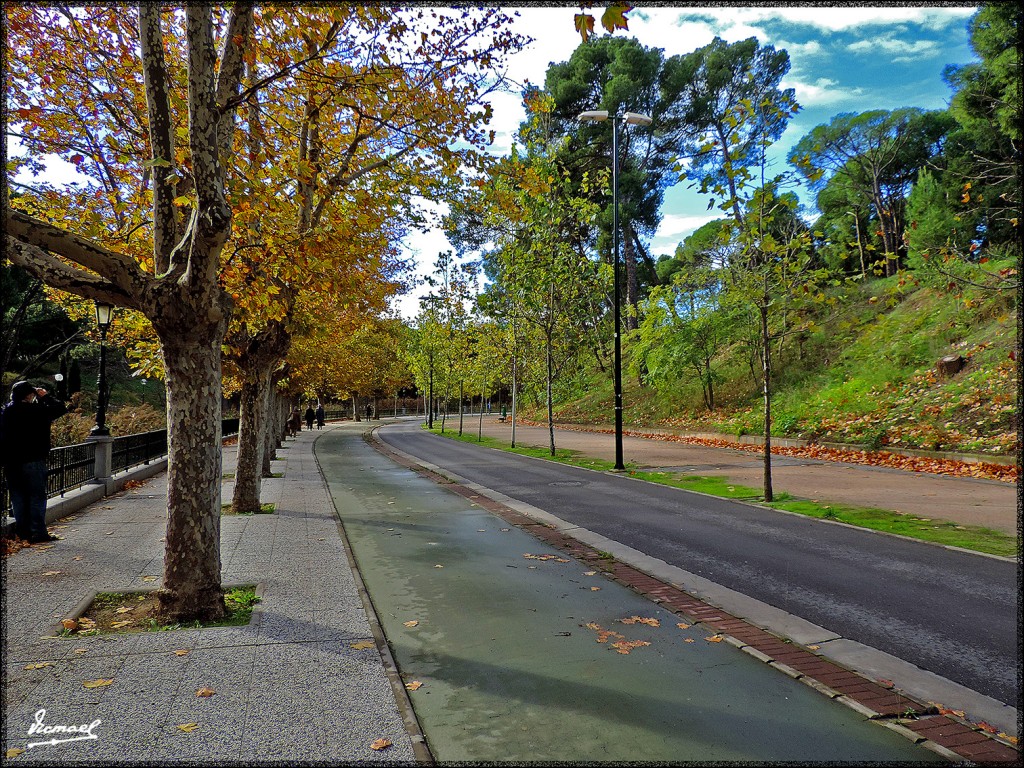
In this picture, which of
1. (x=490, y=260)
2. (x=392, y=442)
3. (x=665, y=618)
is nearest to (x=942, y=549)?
(x=665, y=618)

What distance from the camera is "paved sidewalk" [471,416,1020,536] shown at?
10.1 metres

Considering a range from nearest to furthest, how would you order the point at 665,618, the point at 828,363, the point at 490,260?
the point at 665,618, the point at 828,363, the point at 490,260

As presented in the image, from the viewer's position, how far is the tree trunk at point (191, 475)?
5.41 metres

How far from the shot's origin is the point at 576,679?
168 inches

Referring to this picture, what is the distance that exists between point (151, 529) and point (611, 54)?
123 feet

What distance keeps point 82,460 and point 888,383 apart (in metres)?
21.8

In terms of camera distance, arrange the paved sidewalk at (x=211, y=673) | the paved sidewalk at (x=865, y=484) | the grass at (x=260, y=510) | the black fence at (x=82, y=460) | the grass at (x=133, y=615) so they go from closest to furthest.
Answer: the paved sidewalk at (x=211, y=673)
the grass at (x=133, y=615)
the paved sidewalk at (x=865, y=484)
the black fence at (x=82, y=460)
the grass at (x=260, y=510)

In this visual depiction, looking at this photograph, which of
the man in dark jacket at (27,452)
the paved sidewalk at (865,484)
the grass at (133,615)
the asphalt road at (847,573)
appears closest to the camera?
the asphalt road at (847,573)

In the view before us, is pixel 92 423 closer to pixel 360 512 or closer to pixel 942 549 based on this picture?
pixel 360 512

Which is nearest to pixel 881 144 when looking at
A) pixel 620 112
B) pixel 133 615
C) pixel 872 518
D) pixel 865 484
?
pixel 620 112

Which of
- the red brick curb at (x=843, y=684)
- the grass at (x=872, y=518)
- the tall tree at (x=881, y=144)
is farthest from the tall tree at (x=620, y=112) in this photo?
the red brick curb at (x=843, y=684)

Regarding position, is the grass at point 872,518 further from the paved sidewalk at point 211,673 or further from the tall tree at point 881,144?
the tall tree at point 881,144

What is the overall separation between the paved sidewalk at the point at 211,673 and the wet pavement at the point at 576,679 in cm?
36

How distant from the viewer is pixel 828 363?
26.4 metres
